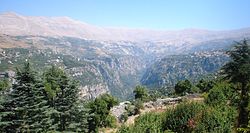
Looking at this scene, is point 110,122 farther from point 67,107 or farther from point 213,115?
point 213,115

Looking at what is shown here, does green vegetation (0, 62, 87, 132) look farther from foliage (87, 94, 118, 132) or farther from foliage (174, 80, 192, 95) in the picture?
foliage (174, 80, 192, 95)

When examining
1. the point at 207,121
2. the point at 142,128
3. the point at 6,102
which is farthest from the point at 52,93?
the point at 207,121

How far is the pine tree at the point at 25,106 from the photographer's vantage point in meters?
36.4

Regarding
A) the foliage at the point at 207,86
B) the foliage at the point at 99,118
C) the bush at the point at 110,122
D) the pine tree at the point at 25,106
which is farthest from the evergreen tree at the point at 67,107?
the foliage at the point at 207,86

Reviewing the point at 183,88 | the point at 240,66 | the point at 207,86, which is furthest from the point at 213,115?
the point at 183,88

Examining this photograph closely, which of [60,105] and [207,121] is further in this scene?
[60,105]

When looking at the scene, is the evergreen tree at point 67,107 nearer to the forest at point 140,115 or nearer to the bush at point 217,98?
the forest at point 140,115

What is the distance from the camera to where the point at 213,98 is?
45125mm

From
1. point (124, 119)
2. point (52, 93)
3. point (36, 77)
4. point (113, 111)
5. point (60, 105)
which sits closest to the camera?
point (36, 77)

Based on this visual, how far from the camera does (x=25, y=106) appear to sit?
36.7 meters

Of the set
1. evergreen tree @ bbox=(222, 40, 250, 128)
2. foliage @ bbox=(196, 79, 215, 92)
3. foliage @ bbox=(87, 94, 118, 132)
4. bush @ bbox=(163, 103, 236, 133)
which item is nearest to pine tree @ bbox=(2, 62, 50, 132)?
bush @ bbox=(163, 103, 236, 133)

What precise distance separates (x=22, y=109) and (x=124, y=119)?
2726 centimetres

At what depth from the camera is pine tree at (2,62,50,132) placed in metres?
36.4

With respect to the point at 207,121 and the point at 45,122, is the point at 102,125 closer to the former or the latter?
the point at 45,122
